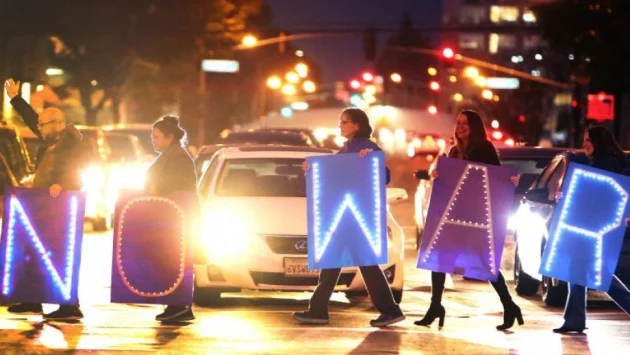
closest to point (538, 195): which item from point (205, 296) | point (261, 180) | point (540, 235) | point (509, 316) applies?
point (540, 235)

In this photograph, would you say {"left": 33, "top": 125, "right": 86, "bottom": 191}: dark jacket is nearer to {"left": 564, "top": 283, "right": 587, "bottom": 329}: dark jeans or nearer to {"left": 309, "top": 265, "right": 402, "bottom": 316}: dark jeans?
{"left": 309, "top": 265, "right": 402, "bottom": 316}: dark jeans

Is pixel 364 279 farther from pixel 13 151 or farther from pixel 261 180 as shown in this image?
pixel 13 151

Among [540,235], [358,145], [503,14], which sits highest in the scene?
[503,14]

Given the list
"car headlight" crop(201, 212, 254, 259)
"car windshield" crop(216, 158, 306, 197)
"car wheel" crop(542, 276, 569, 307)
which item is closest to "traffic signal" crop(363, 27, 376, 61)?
"car windshield" crop(216, 158, 306, 197)

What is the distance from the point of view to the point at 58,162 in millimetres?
12406

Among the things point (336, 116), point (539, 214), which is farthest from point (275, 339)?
point (336, 116)

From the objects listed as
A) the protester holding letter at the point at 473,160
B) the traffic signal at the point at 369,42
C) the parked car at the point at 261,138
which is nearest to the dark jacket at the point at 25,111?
the protester holding letter at the point at 473,160

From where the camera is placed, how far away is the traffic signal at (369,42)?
171 ft

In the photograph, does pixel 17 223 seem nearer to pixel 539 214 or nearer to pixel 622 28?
pixel 539 214

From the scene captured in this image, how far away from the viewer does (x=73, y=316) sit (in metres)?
12.3

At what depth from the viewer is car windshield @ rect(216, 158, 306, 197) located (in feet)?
47.8

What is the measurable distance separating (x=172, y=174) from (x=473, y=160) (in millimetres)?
2366

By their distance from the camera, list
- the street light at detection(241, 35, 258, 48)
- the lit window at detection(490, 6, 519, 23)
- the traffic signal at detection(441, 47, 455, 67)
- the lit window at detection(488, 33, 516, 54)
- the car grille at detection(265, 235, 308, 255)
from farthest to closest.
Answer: the lit window at detection(490, 6, 519, 23), the lit window at detection(488, 33, 516, 54), the traffic signal at detection(441, 47, 455, 67), the street light at detection(241, 35, 258, 48), the car grille at detection(265, 235, 308, 255)

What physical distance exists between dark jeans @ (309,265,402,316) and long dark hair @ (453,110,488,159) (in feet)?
3.77
